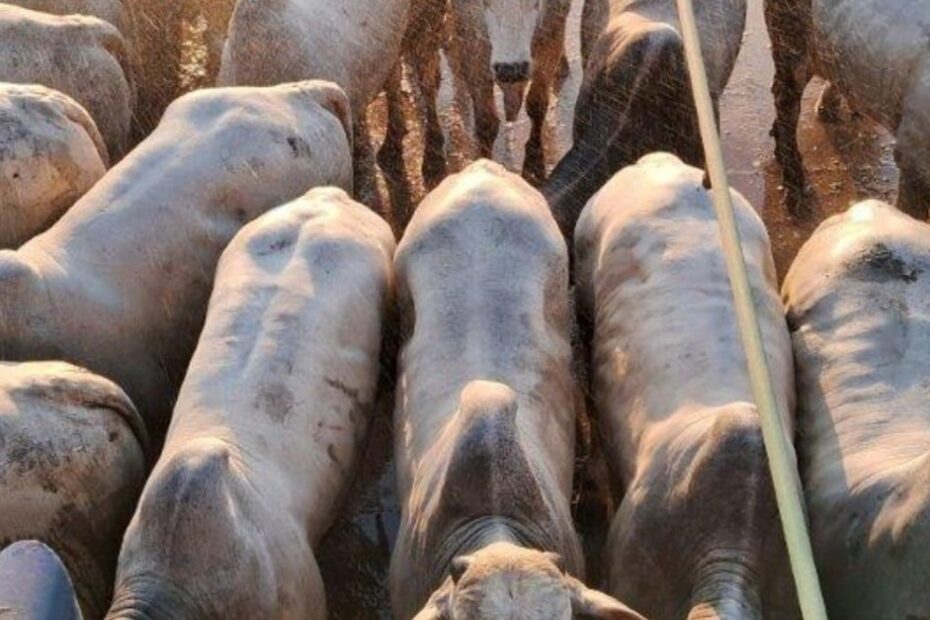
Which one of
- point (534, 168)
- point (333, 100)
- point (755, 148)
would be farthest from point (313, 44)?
point (755, 148)

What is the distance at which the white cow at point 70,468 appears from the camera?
4.57 meters

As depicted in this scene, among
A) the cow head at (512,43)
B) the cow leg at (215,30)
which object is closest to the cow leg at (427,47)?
the cow head at (512,43)

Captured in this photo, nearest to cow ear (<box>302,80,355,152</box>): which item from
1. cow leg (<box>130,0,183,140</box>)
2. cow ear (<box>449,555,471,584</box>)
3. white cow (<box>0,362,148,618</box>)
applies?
cow leg (<box>130,0,183,140</box>)

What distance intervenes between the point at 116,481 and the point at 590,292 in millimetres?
1636

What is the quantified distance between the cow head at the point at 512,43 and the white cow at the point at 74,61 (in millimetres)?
1577

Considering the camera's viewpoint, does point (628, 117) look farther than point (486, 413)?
Yes

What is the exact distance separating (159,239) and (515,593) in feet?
8.71

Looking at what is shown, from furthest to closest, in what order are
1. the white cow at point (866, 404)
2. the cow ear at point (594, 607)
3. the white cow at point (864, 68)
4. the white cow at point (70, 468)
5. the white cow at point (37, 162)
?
the white cow at point (864, 68) < the white cow at point (37, 162) < the white cow at point (70, 468) < the white cow at point (866, 404) < the cow ear at point (594, 607)

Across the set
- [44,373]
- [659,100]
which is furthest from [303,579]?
[659,100]

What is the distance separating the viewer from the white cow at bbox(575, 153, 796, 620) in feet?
13.5

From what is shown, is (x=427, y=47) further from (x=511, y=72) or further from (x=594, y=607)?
(x=594, y=607)

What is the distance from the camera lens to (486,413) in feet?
13.7

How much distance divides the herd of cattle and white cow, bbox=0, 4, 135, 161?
0.04 ft

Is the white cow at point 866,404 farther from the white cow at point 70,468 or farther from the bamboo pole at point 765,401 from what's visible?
the white cow at point 70,468
